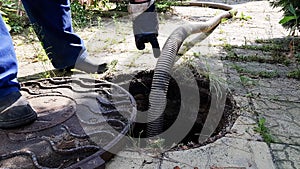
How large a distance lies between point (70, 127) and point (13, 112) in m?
0.27

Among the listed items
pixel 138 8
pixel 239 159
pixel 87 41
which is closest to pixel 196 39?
pixel 87 41

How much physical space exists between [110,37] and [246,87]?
5.50 feet

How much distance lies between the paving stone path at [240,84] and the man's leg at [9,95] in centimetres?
51

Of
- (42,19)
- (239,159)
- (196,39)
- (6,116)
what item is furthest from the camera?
(196,39)

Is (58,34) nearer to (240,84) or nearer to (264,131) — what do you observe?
(240,84)

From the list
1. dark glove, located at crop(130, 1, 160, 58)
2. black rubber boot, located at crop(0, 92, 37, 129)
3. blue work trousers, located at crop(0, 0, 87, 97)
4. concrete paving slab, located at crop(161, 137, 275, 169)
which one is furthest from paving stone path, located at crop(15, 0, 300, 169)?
black rubber boot, located at crop(0, 92, 37, 129)

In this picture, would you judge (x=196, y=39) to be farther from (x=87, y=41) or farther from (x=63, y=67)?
(x=63, y=67)

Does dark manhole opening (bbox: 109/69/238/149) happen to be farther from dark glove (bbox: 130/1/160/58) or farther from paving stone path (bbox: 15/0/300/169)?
dark glove (bbox: 130/1/160/58)

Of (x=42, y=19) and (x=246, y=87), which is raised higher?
(x=42, y=19)

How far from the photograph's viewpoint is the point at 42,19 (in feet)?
7.33

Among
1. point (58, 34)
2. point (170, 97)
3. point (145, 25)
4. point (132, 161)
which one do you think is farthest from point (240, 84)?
point (58, 34)

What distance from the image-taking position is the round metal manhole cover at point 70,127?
131 centimetres

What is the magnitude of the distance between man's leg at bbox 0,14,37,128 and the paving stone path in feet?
1.69

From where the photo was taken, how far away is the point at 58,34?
2271 mm
